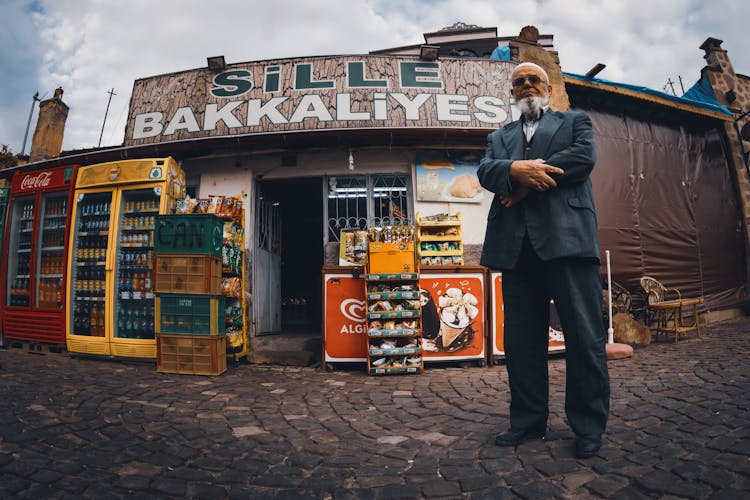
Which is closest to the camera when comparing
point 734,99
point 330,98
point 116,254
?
point 116,254

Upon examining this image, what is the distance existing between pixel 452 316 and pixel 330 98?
3.93 m

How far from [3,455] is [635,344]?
7.14 meters

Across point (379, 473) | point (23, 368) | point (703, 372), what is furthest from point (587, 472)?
point (23, 368)

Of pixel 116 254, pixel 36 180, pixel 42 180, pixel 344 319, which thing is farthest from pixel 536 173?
pixel 36 180

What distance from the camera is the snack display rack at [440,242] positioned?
A: 5.26m

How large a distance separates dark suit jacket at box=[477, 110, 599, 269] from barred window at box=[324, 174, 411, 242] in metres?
3.93

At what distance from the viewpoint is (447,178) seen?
6.20 metres

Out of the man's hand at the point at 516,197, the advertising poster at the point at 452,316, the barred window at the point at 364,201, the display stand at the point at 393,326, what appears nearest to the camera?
the man's hand at the point at 516,197

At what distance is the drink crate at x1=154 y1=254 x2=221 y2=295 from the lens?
4.71m

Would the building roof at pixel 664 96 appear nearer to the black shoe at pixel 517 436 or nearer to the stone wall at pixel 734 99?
the stone wall at pixel 734 99

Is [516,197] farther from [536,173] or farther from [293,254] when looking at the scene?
[293,254]

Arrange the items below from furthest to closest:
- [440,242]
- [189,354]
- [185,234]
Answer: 1. [440,242]
2. [185,234]
3. [189,354]

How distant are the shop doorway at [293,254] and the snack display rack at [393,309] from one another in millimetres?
2741

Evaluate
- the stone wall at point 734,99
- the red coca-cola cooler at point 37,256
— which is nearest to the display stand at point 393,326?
the red coca-cola cooler at point 37,256
